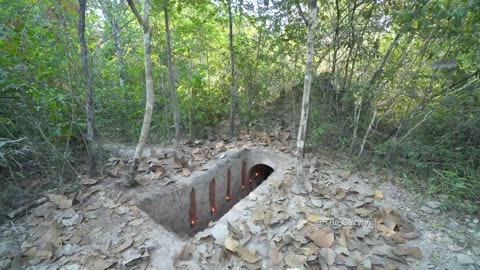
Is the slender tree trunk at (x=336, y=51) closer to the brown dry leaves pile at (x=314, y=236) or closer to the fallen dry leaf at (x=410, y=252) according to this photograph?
the brown dry leaves pile at (x=314, y=236)

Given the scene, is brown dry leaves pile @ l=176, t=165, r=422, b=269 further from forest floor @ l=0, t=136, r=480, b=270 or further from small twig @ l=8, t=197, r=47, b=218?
small twig @ l=8, t=197, r=47, b=218

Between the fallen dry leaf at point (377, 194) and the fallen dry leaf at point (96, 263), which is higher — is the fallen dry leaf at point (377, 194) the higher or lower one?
the higher one

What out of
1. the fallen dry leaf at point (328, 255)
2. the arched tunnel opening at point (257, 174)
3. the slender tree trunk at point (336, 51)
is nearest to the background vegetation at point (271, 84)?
the slender tree trunk at point (336, 51)

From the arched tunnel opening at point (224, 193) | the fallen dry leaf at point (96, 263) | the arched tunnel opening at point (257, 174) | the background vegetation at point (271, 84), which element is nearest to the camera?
the fallen dry leaf at point (96, 263)

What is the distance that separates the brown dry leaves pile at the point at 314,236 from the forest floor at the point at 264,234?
11mm

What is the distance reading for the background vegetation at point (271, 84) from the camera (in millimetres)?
3461

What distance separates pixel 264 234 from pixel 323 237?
68 centimetres

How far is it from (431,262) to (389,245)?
0.40 meters

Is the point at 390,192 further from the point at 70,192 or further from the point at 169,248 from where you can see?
the point at 70,192

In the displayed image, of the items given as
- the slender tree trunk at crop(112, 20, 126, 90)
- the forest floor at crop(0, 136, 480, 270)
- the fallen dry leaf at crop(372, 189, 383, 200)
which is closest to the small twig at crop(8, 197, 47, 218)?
the forest floor at crop(0, 136, 480, 270)

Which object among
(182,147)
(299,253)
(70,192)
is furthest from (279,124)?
(70,192)

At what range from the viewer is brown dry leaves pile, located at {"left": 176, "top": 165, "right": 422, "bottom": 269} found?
2.73 m

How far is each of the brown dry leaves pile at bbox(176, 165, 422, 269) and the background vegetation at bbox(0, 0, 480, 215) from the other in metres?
1.11

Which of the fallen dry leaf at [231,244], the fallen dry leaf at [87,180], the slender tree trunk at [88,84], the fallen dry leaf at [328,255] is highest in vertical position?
the slender tree trunk at [88,84]
